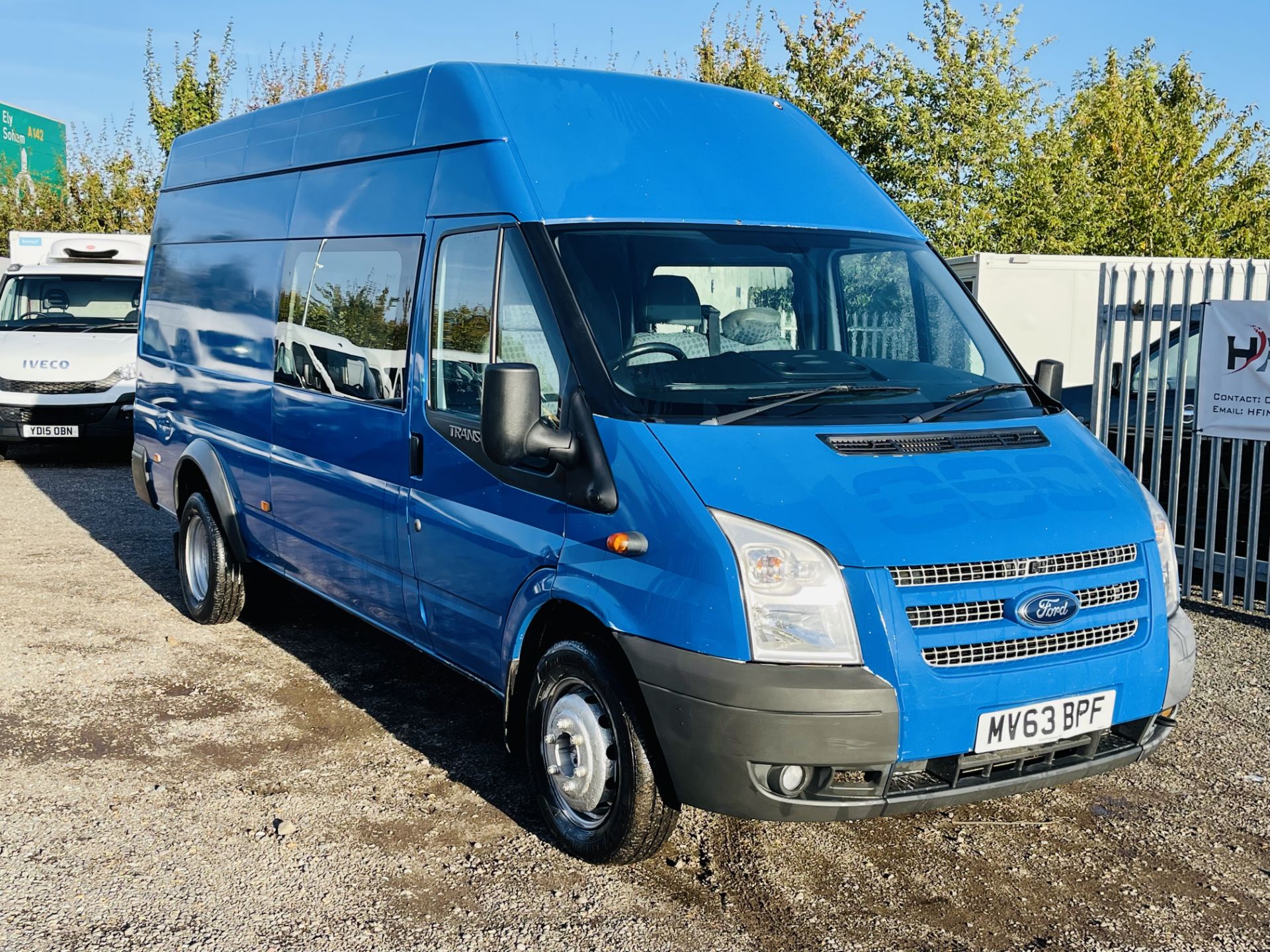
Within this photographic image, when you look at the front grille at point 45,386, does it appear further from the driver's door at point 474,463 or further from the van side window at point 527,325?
the van side window at point 527,325

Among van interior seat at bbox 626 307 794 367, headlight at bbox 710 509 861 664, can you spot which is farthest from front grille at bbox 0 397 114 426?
headlight at bbox 710 509 861 664

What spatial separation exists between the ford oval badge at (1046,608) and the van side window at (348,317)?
8.16 ft

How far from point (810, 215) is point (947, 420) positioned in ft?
3.58

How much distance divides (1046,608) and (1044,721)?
12.8 inches

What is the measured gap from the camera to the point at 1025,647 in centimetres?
369

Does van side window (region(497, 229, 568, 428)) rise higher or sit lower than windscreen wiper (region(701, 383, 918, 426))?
higher

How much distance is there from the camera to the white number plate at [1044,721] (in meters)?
3.64

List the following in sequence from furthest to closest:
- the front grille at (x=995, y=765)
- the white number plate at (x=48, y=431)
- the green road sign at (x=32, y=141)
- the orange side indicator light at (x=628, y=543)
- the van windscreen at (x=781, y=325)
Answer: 1. the green road sign at (x=32, y=141)
2. the white number plate at (x=48, y=431)
3. the van windscreen at (x=781, y=325)
4. the orange side indicator light at (x=628, y=543)
5. the front grille at (x=995, y=765)

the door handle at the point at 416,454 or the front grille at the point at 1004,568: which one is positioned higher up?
the door handle at the point at 416,454

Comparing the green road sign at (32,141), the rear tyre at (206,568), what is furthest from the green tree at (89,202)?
the rear tyre at (206,568)

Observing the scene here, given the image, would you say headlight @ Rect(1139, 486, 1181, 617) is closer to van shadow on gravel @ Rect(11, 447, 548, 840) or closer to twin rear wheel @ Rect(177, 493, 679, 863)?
twin rear wheel @ Rect(177, 493, 679, 863)

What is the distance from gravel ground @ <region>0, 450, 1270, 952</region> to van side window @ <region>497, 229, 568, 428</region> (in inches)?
60.1

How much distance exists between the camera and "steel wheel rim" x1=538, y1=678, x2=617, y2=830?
403 centimetres

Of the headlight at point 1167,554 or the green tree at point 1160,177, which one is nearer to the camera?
the headlight at point 1167,554
